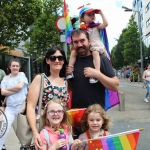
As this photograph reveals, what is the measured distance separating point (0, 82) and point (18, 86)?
570 millimetres

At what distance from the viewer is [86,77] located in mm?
2641

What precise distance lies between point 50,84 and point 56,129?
427 millimetres

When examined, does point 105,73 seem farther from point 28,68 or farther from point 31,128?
point 28,68

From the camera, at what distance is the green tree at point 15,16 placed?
1416cm

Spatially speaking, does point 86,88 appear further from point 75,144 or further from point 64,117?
point 75,144

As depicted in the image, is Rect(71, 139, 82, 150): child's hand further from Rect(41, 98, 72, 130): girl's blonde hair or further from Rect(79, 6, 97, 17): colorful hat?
Rect(79, 6, 97, 17): colorful hat

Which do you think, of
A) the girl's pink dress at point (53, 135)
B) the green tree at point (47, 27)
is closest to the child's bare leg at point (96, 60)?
the girl's pink dress at point (53, 135)

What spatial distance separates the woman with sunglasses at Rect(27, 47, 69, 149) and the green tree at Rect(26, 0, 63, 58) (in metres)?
18.1

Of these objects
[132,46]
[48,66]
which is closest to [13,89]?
[48,66]

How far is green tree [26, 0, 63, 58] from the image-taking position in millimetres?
21000

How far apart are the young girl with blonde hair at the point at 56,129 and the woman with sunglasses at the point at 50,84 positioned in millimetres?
108

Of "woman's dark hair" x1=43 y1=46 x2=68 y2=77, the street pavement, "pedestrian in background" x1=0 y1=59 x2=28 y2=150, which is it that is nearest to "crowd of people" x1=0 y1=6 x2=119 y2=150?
"woman's dark hair" x1=43 y1=46 x2=68 y2=77

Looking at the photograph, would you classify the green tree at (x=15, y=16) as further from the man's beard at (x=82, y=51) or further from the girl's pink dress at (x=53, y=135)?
the girl's pink dress at (x=53, y=135)

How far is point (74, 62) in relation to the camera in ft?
9.23
